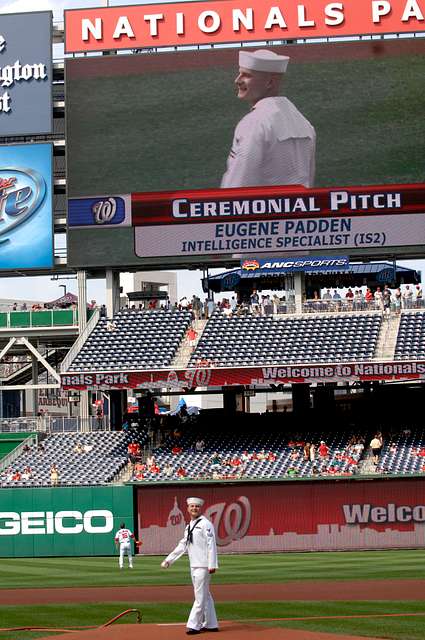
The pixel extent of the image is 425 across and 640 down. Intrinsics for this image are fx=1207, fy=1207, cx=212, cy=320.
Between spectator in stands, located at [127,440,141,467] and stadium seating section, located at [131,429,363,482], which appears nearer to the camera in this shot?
stadium seating section, located at [131,429,363,482]

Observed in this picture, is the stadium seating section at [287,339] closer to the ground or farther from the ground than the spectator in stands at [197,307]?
closer to the ground

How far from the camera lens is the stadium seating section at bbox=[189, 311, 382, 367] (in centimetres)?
4047

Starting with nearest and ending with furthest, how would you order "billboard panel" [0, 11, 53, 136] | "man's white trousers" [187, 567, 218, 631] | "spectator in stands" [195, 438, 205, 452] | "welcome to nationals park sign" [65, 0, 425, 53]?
"man's white trousers" [187, 567, 218, 631], "spectator in stands" [195, 438, 205, 452], "welcome to nationals park sign" [65, 0, 425, 53], "billboard panel" [0, 11, 53, 136]

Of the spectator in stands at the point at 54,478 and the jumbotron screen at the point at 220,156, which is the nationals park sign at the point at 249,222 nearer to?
the jumbotron screen at the point at 220,156

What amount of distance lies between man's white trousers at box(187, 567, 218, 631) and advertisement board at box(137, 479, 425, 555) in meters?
23.0

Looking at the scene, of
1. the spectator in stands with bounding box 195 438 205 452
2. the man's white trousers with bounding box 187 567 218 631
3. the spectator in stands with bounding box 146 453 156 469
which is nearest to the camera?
the man's white trousers with bounding box 187 567 218 631

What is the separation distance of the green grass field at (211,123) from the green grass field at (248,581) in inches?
537

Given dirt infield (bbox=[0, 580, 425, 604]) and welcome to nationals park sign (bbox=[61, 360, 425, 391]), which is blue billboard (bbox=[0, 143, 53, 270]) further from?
dirt infield (bbox=[0, 580, 425, 604])

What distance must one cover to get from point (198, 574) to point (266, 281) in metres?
30.3

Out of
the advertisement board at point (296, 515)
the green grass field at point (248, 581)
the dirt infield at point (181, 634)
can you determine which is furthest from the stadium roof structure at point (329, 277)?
the dirt infield at point (181, 634)

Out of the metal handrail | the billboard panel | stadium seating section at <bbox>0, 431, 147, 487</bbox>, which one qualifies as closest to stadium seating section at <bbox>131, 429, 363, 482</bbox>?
stadium seating section at <bbox>0, 431, 147, 487</bbox>

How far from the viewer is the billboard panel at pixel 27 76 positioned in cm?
4391

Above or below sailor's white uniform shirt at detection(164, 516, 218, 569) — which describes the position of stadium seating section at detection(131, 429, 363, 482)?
below

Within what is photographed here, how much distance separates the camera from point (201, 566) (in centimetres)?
1494
